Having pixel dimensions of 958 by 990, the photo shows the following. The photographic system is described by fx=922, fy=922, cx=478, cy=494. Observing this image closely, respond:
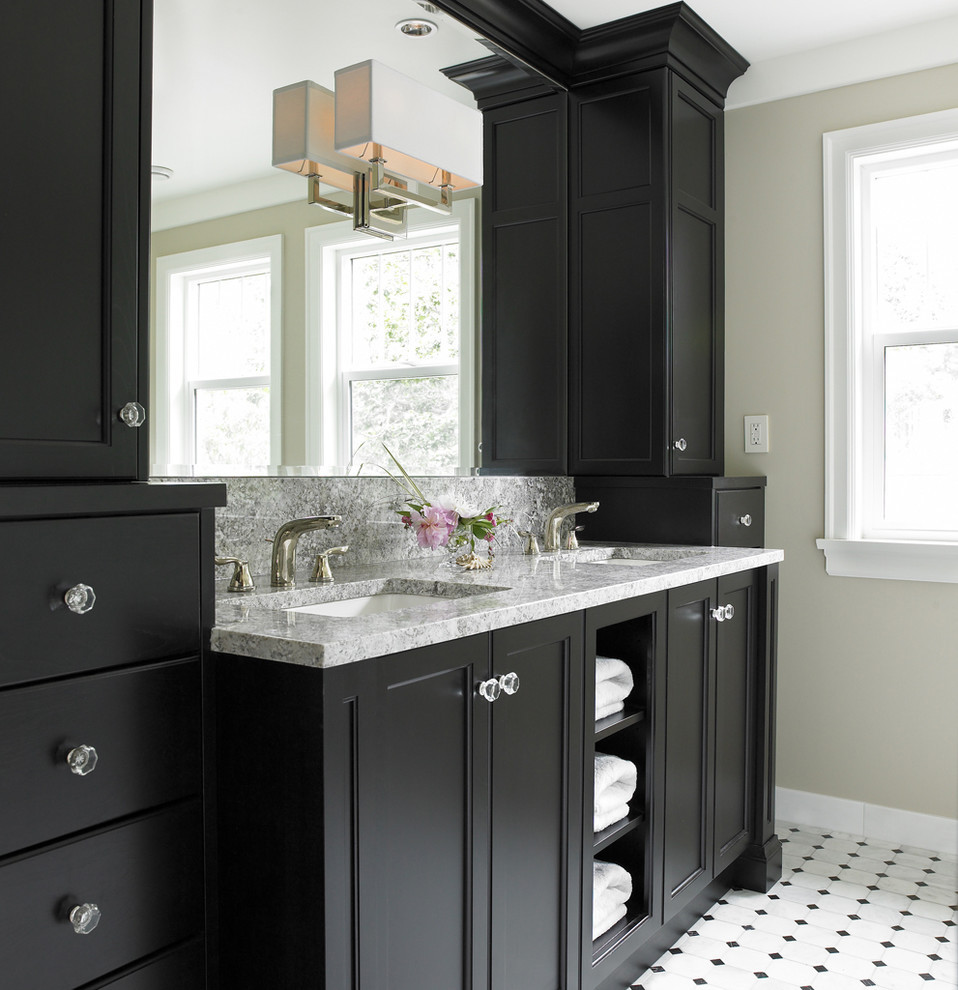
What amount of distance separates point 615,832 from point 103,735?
1.18 m

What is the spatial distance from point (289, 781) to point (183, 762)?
0.53 ft

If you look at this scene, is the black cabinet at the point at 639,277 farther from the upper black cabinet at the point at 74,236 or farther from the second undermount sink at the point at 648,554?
the upper black cabinet at the point at 74,236

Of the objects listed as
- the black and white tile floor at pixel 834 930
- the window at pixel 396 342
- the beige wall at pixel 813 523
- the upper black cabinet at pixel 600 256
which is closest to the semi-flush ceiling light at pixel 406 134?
the window at pixel 396 342

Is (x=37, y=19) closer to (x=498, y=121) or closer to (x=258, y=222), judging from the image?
(x=258, y=222)

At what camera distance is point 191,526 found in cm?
131

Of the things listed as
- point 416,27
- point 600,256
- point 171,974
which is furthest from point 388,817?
point 600,256

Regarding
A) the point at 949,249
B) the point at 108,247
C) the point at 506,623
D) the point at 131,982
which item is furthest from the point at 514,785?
the point at 949,249

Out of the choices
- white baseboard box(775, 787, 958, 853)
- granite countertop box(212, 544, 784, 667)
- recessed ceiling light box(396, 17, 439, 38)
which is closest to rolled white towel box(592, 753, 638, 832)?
granite countertop box(212, 544, 784, 667)

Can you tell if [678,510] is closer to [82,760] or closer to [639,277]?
[639,277]

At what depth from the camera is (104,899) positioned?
47.3 inches

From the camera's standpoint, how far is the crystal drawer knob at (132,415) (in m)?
1.25

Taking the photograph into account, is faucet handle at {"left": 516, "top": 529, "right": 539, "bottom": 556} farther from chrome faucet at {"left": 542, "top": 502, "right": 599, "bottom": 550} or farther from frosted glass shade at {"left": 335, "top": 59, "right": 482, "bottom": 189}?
frosted glass shade at {"left": 335, "top": 59, "right": 482, "bottom": 189}

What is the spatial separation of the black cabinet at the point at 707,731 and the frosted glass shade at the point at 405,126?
46.2 inches

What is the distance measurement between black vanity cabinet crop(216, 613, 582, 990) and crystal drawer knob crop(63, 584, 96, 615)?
237mm
